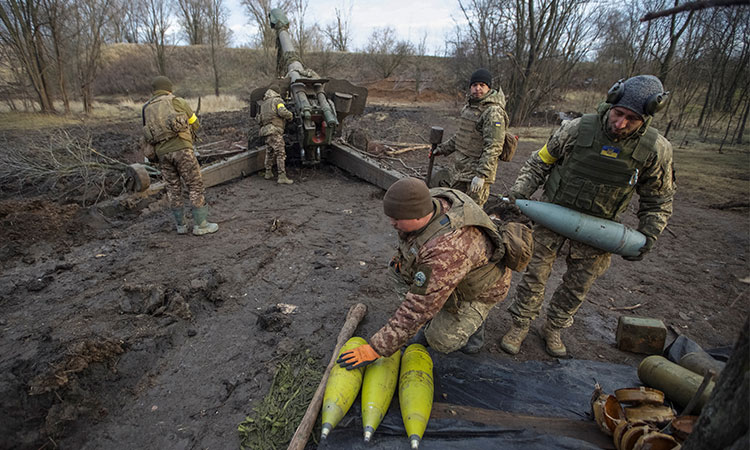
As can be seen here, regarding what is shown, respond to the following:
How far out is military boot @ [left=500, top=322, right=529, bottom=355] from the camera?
3.08 m

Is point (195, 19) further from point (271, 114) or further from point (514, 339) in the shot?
point (514, 339)

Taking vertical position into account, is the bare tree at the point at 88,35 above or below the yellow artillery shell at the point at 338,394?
above

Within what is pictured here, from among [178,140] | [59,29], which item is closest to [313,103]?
[178,140]

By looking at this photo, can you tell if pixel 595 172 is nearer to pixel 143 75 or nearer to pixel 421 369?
pixel 421 369

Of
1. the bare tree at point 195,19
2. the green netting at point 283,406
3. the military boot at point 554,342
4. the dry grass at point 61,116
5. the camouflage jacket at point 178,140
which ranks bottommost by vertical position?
the green netting at point 283,406

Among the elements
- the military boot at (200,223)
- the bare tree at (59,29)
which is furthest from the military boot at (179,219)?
the bare tree at (59,29)

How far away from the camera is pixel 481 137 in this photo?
13.8 ft

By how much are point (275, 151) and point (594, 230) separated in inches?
233

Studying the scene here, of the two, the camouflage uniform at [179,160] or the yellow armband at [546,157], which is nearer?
the yellow armband at [546,157]

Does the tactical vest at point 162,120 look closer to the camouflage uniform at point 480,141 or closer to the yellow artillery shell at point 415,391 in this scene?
the camouflage uniform at point 480,141

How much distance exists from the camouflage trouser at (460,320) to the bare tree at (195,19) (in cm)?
2859

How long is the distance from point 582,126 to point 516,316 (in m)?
1.53

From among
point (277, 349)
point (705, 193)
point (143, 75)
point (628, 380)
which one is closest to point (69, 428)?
point (277, 349)

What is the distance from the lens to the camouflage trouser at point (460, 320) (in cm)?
266
